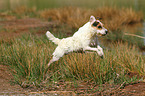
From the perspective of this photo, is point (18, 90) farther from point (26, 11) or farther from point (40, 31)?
point (26, 11)

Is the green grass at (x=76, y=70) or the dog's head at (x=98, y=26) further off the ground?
the dog's head at (x=98, y=26)

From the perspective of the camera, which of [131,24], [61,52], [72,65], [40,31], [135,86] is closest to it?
[61,52]

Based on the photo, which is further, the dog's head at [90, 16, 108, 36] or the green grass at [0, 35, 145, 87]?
the green grass at [0, 35, 145, 87]

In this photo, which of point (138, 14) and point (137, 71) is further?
point (138, 14)

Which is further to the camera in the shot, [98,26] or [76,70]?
[76,70]

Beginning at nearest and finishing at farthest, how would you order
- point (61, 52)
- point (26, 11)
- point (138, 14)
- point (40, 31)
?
1. point (61, 52)
2. point (40, 31)
3. point (138, 14)
4. point (26, 11)

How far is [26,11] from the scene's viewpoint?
19156 mm

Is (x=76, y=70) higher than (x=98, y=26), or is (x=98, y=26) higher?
(x=98, y=26)

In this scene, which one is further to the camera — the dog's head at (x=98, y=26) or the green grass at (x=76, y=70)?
the green grass at (x=76, y=70)

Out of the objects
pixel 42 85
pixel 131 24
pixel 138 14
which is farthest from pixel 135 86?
pixel 138 14

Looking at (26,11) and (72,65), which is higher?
(26,11)

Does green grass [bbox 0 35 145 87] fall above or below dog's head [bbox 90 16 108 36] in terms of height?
below

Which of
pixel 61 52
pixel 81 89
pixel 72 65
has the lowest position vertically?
pixel 81 89

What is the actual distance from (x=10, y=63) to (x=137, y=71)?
8.83 feet
